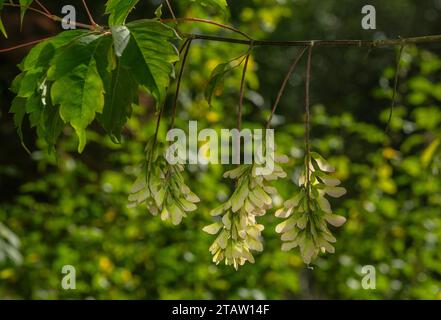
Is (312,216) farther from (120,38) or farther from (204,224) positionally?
(204,224)

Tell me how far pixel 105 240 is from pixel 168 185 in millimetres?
1996

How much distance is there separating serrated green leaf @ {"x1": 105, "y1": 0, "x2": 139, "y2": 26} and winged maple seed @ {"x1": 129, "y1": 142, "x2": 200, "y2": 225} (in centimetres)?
17

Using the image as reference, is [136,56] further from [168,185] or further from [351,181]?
[351,181]


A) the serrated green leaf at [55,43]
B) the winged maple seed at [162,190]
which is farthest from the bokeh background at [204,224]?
A: the serrated green leaf at [55,43]

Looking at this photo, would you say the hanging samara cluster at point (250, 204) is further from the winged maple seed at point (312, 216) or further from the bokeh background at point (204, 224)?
the bokeh background at point (204, 224)

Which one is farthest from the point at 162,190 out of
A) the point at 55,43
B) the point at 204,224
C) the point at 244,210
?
the point at 204,224

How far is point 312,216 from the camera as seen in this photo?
81 cm

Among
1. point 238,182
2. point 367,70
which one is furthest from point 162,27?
point 367,70

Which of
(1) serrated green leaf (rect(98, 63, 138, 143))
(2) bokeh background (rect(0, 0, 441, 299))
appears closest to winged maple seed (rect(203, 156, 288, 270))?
(1) serrated green leaf (rect(98, 63, 138, 143))

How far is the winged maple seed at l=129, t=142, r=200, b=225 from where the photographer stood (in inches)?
35.0

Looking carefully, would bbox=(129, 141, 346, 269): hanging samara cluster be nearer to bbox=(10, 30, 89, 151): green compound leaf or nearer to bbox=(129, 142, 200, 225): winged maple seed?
bbox=(129, 142, 200, 225): winged maple seed

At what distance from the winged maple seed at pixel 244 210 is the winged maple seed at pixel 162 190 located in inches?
2.0

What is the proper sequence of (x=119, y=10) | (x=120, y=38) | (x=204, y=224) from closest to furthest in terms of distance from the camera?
(x=120, y=38), (x=119, y=10), (x=204, y=224)

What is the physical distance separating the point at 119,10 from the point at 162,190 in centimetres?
24
